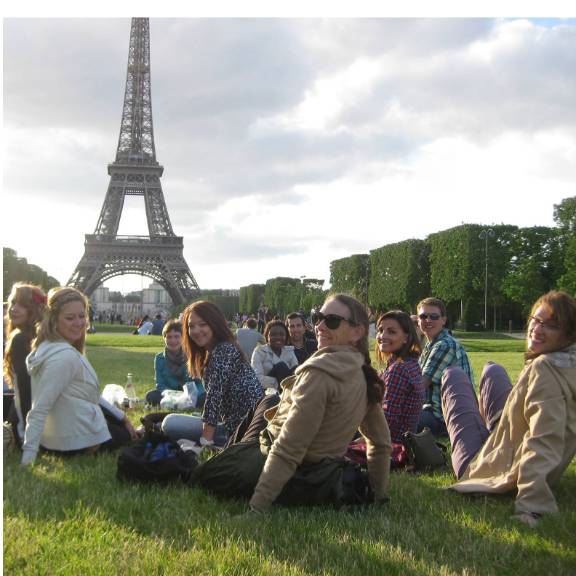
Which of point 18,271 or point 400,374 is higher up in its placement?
point 18,271

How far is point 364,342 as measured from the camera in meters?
A: 3.53

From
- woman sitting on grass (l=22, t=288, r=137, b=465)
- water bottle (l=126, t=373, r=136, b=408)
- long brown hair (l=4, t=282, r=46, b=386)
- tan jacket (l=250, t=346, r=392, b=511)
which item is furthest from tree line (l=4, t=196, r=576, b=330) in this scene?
tan jacket (l=250, t=346, r=392, b=511)

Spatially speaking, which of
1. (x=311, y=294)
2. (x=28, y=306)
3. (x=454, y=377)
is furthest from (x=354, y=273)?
(x=454, y=377)

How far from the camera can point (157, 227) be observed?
55.3m

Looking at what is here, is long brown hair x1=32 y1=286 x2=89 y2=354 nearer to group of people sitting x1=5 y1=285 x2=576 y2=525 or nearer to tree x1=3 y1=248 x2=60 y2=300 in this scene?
group of people sitting x1=5 y1=285 x2=576 y2=525

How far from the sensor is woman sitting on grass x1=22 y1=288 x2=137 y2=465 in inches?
179

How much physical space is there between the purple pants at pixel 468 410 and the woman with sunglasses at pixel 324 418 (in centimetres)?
75

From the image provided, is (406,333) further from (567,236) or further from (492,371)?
(567,236)

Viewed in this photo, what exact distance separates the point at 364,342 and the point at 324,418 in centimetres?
44

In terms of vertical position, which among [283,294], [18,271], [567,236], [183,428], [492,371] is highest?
[567,236]

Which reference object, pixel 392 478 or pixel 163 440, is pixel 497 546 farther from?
pixel 163 440

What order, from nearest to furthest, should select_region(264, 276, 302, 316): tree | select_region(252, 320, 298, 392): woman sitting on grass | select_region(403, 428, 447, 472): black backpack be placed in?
select_region(403, 428, 447, 472): black backpack, select_region(252, 320, 298, 392): woman sitting on grass, select_region(264, 276, 302, 316): tree

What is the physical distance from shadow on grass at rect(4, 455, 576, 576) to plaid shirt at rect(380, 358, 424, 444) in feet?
2.27

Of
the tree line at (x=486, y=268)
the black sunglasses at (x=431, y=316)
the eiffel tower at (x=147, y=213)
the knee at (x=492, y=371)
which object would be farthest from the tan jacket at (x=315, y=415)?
the eiffel tower at (x=147, y=213)
